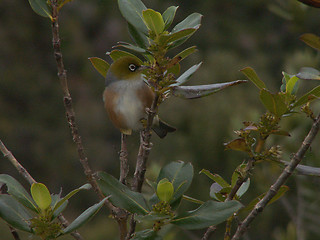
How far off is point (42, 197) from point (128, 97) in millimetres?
697

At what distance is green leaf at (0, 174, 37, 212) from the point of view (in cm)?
105

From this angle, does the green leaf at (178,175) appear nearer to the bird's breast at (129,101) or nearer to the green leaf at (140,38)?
the green leaf at (140,38)

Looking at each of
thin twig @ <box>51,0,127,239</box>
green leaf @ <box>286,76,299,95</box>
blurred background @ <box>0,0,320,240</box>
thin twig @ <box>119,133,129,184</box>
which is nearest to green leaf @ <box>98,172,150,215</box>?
thin twig @ <box>51,0,127,239</box>

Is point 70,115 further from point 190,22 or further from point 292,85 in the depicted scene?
point 292,85

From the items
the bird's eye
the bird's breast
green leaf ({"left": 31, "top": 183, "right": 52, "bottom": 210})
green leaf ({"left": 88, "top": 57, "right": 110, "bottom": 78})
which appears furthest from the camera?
the bird's breast

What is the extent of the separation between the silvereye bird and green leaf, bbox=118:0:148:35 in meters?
0.32

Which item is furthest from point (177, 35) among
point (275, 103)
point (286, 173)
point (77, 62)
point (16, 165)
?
point (77, 62)

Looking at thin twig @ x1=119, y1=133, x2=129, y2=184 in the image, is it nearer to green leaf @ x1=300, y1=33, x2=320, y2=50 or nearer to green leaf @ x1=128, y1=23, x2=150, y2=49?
green leaf @ x1=128, y1=23, x2=150, y2=49

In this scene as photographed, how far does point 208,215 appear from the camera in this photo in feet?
3.33

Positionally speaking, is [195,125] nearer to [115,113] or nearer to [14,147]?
[115,113]

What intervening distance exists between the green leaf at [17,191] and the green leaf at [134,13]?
1.38 ft

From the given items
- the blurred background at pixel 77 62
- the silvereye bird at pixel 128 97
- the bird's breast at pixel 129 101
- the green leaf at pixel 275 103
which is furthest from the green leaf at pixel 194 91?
the blurred background at pixel 77 62

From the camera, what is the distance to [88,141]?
973 centimetres

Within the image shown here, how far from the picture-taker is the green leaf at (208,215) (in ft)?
3.22
